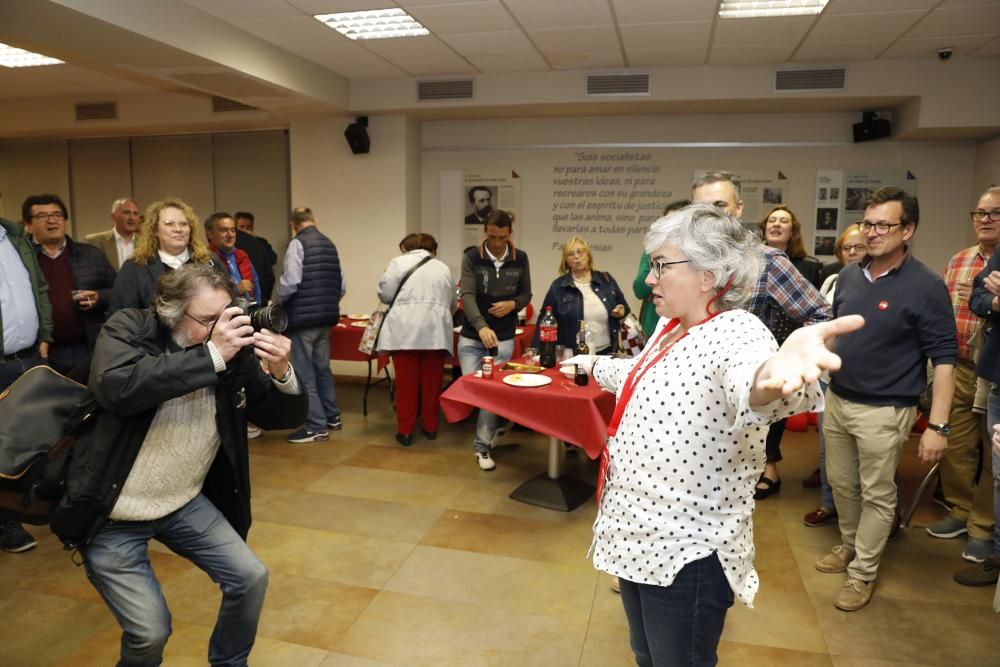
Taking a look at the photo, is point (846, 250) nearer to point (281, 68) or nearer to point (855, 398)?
point (855, 398)

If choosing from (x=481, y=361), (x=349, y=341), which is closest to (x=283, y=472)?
(x=481, y=361)

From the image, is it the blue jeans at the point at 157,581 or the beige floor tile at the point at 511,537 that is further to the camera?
the beige floor tile at the point at 511,537

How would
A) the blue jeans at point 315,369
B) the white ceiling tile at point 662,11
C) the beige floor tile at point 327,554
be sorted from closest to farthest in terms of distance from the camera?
1. the beige floor tile at point 327,554
2. the white ceiling tile at point 662,11
3. the blue jeans at point 315,369

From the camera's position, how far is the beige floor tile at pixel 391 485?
3725 millimetres

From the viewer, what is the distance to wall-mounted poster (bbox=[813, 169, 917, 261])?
6.01 metres

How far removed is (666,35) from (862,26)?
1.31 meters

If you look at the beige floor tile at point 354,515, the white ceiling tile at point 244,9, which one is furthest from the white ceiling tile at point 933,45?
the beige floor tile at point 354,515

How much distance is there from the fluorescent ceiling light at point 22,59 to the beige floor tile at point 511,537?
5520 mm

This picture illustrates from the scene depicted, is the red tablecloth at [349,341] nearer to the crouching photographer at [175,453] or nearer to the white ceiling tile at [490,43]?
the white ceiling tile at [490,43]

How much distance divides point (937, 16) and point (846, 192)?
204cm

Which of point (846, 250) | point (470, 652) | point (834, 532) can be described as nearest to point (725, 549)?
point (470, 652)

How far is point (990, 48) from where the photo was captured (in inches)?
193

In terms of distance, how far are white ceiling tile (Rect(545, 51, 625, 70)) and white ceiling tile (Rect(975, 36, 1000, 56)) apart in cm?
266

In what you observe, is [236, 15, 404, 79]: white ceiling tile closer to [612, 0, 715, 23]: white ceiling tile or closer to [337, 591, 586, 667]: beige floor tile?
[612, 0, 715, 23]: white ceiling tile
